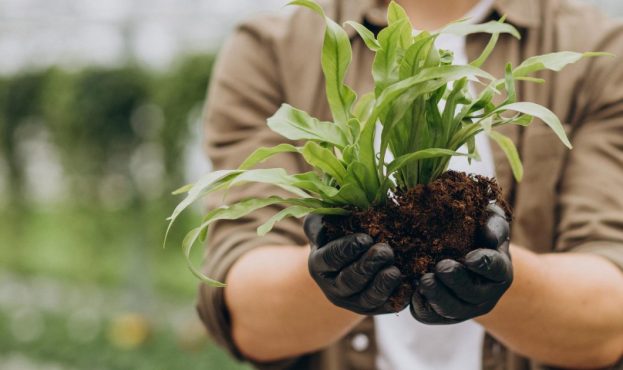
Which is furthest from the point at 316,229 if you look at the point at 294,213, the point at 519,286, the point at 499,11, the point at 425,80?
the point at 499,11

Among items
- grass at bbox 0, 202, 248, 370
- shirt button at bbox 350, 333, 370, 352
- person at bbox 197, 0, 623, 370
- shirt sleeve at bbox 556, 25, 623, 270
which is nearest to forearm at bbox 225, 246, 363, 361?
person at bbox 197, 0, 623, 370

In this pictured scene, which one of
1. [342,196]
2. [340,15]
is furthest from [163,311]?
[342,196]

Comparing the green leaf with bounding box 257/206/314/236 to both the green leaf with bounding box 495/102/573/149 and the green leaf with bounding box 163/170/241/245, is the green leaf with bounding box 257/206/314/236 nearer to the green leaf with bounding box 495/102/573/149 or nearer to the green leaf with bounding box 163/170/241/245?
the green leaf with bounding box 163/170/241/245

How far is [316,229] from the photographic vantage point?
128 centimetres

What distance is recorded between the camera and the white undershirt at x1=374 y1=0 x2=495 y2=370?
183 centimetres

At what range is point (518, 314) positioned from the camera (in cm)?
151

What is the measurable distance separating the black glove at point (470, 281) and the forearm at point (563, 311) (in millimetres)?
250

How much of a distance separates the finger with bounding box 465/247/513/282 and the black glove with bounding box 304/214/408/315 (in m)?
0.11

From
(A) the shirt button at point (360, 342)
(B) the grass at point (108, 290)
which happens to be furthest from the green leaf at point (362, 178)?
(B) the grass at point (108, 290)

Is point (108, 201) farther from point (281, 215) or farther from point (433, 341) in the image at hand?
point (281, 215)

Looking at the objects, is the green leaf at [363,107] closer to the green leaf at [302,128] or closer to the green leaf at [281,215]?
the green leaf at [302,128]

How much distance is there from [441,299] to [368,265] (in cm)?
12

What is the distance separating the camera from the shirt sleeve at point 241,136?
5.82 ft

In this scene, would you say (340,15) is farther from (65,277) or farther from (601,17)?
(65,277)
